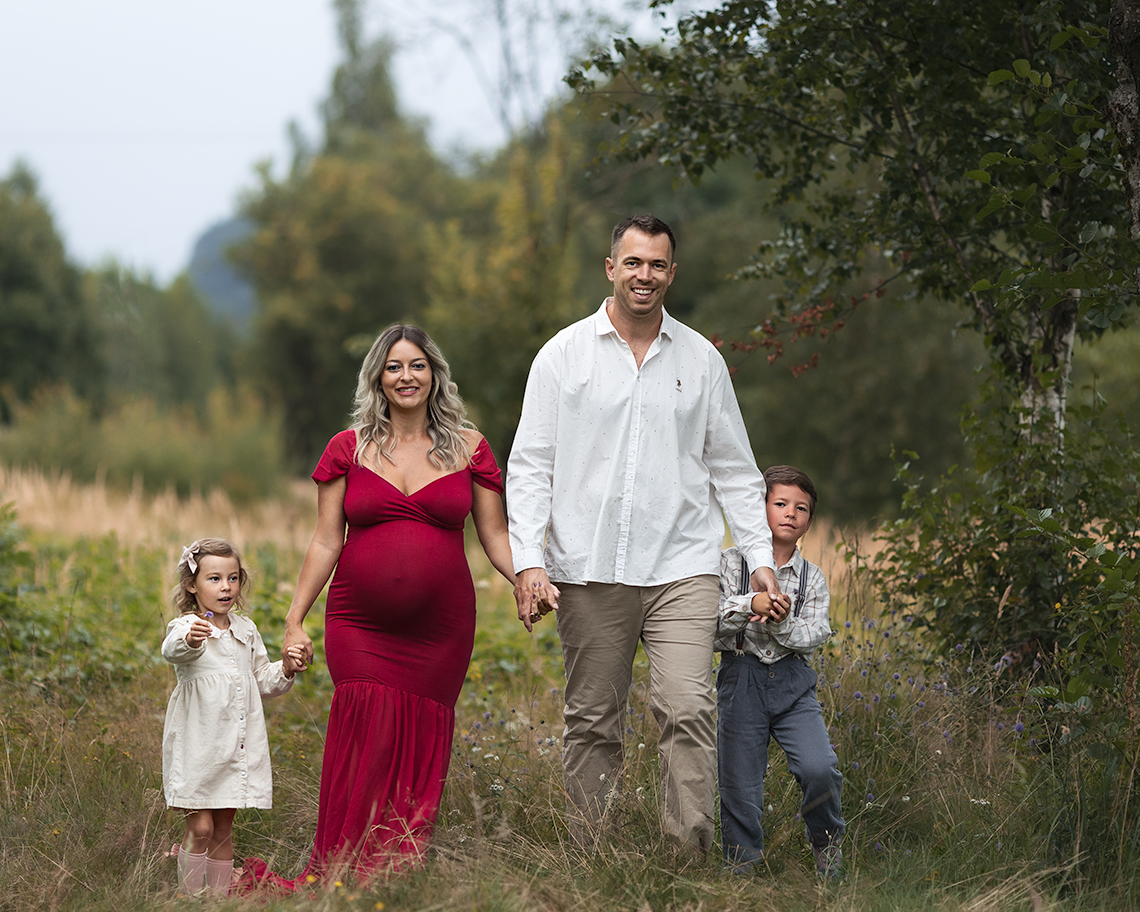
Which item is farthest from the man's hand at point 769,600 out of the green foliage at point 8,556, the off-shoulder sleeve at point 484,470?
the green foliage at point 8,556

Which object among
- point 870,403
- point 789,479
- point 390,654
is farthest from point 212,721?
point 870,403

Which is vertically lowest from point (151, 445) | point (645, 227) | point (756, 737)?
point (756, 737)

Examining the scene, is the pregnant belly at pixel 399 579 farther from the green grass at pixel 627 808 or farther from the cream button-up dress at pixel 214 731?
the green grass at pixel 627 808

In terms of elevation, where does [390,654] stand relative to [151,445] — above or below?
below

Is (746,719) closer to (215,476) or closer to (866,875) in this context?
(866,875)

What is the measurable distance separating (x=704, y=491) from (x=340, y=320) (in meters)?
36.0

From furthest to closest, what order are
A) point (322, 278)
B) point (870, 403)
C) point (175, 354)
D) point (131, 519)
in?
point (175, 354) → point (322, 278) → point (870, 403) → point (131, 519)

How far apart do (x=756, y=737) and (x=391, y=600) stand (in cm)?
140

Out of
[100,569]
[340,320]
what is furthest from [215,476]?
[340,320]

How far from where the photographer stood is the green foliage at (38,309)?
31.7 m

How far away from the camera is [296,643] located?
423cm

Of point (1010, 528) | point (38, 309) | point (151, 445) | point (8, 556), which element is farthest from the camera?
point (38, 309)

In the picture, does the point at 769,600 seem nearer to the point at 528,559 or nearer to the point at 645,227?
the point at 528,559

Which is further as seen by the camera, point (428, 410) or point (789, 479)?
point (428, 410)
